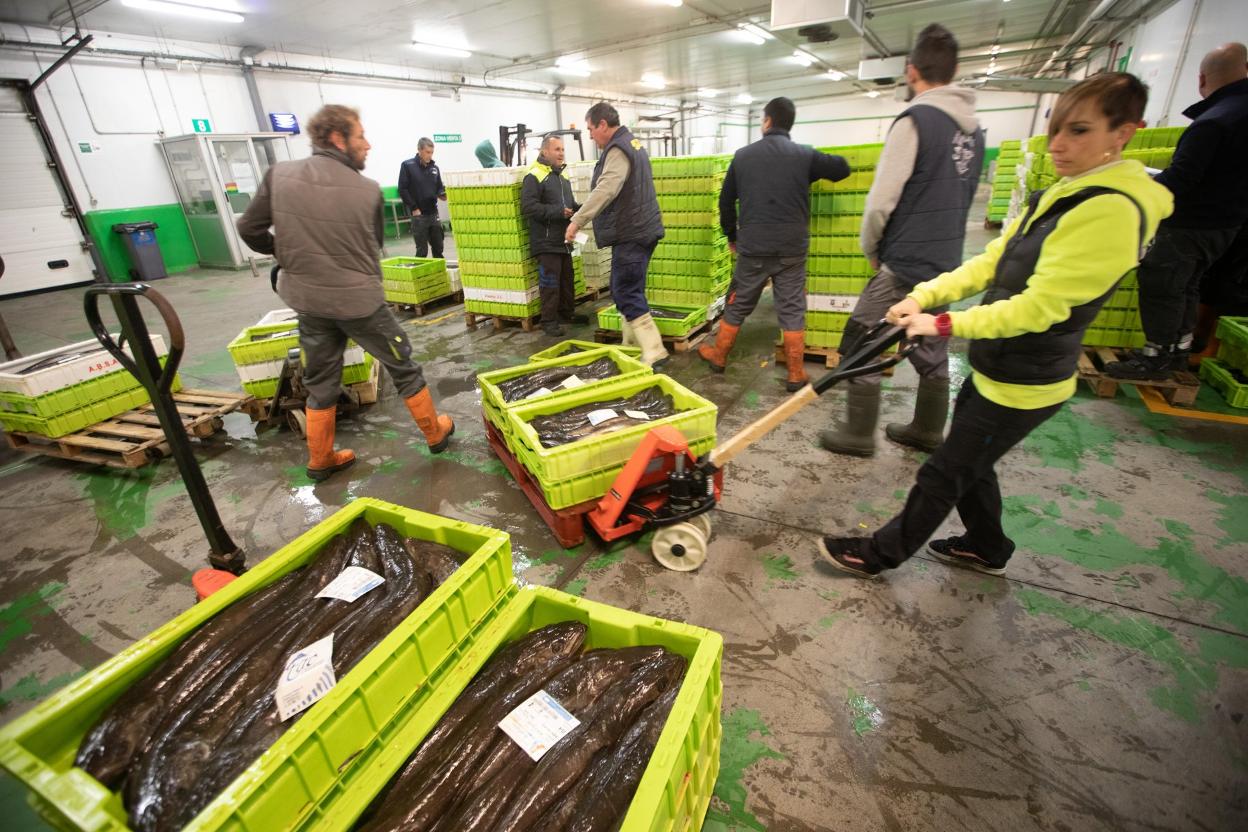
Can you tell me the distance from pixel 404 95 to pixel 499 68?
3.11 m

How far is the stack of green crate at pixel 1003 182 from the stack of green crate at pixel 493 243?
36.1 feet

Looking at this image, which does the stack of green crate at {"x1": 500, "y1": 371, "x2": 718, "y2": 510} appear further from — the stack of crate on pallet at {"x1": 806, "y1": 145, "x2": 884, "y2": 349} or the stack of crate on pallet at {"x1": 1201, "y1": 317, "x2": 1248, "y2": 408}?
the stack of crate on pallet at {"x1": 1201, "y1": 317, "x2": 1248, "y2": 408}

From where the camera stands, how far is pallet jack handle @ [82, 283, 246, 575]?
222 centimetres

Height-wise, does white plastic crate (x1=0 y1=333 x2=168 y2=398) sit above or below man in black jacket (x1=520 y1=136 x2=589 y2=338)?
below

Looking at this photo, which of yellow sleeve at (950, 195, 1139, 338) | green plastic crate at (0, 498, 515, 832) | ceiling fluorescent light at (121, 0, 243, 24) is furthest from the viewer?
ceiling fluorescent light at (121, 0, 243, 24)

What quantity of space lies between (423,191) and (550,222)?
387 centimetres

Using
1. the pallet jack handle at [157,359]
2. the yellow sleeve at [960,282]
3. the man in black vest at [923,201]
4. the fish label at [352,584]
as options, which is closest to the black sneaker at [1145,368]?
the man in black vest at [923,201]

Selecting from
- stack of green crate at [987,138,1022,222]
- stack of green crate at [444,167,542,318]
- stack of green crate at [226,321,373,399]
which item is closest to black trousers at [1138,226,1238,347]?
stack of green crate at [444,167,542,318]

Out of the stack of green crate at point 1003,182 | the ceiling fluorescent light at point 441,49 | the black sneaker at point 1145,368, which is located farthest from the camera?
the ceiling fluorescent light at point 441,49

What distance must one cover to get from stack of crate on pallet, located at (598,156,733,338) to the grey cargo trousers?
8.83 feet

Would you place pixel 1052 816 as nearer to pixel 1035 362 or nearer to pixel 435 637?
pixel 1035 362

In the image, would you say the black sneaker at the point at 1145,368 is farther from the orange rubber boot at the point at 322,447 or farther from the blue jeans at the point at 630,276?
the orange rubber boot at the point at 322,447

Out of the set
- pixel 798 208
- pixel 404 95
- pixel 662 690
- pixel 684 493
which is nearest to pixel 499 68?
pixel 404 95

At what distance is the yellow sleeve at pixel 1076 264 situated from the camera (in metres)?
1.73
